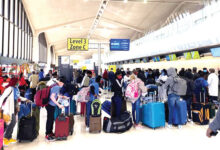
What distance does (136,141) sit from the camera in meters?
4.40

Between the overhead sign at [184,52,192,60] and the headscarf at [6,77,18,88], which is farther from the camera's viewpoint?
the overhead sign at [184,52,192,60]

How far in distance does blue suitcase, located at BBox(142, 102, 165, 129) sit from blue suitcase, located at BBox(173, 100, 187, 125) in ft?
1.33

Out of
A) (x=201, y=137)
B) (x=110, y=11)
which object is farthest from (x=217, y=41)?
(x=110, y=11)

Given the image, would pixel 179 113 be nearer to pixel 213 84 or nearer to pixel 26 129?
pixel 213 84

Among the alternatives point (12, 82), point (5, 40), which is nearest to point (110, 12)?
point (5, 40)

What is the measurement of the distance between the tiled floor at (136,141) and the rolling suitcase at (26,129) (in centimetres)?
14

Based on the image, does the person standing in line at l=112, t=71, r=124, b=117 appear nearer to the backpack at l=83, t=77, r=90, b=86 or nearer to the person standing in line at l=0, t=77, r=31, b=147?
the backpack at l=83, t=77, r=90, b=86

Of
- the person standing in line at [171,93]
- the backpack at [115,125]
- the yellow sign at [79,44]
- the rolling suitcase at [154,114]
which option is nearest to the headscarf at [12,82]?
the backpack at [115,125]

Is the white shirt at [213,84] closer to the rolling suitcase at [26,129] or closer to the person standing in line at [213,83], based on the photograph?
the person standing in line at [213,83]

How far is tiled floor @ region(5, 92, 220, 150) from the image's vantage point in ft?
13.3

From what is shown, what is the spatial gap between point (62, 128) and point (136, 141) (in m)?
1.80

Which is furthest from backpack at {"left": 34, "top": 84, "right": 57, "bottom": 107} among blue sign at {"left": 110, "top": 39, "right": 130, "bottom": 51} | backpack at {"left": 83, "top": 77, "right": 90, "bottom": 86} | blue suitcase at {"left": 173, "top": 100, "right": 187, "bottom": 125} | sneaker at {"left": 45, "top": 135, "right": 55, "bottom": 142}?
blue sign at {"left": 110, "top": 39, "right": 130, "bottom": 51}

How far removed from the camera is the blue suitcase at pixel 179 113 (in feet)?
17.4

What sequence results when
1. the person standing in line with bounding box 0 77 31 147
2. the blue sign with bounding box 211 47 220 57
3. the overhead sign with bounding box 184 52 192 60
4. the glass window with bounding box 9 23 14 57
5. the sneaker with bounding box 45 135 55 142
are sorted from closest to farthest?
the person standing in line with bounding box 0 77 31 147
the sneaker with bounding box 45 135 55 142
the blue sign with bounding box 211 47 220 57
the overhead sign with bounding box 184 52 192 60
the glass window with bounding box 9 23 14 57
